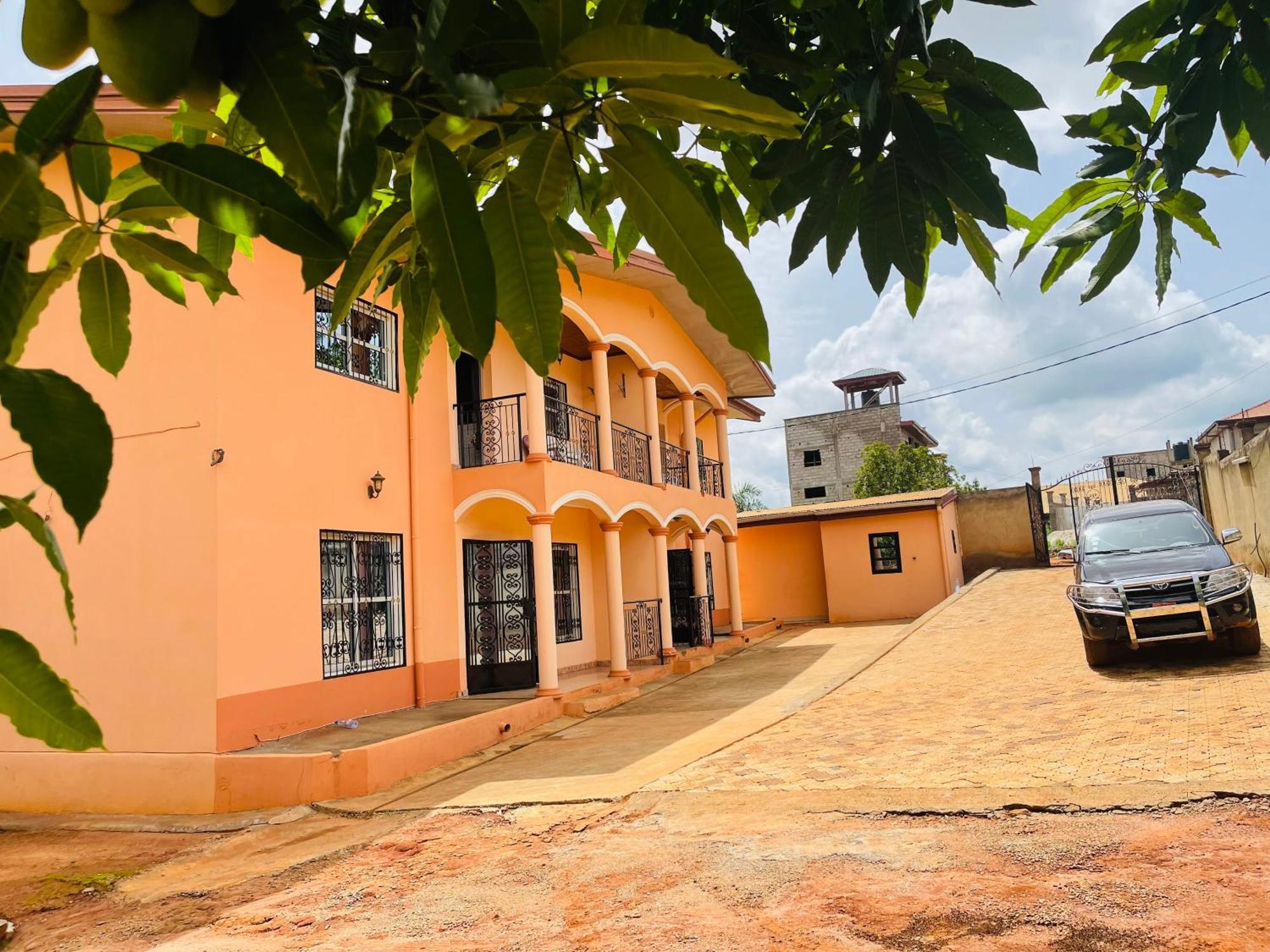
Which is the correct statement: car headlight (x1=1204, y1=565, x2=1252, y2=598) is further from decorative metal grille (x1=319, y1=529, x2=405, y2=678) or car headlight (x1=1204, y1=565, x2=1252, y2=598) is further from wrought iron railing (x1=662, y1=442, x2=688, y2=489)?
wrought iron railing (x1=662, y1=442, x2=688, y2=489)

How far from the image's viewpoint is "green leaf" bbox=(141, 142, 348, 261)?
2.77 feet

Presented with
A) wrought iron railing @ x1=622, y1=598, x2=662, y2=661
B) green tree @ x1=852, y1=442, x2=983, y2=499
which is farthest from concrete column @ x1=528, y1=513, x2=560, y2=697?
green tree @ x1=852, y1=442, x2=983, y2=499

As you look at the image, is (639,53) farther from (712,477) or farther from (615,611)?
(712,477)

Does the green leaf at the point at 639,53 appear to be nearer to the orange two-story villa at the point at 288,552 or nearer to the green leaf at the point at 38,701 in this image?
the green leaf at the point at 38,701

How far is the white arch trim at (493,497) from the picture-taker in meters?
11.7

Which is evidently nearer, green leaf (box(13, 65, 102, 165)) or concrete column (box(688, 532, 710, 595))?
green leaf (box(13, 65, 102, 165))

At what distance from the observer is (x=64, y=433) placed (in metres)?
0.71

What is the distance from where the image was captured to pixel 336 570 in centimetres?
980

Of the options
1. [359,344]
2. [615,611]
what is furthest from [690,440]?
[359,344]

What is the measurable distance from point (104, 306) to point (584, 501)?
11874 mm

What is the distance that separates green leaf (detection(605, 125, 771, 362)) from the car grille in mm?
9145

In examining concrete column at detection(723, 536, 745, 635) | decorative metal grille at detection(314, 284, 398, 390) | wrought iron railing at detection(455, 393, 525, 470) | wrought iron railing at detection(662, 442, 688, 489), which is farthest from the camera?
concrete column at detection(723, 536, 745, 635)

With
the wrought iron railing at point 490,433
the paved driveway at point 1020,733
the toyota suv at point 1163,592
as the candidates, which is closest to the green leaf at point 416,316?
the paved driveway at point 1020,733

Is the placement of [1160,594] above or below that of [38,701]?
below
